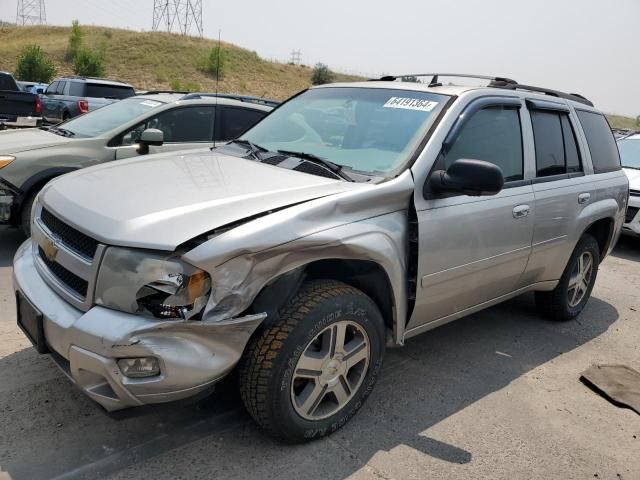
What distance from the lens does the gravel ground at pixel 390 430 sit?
2586 mm

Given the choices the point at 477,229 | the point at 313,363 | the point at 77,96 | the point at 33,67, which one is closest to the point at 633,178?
the point at 477,229

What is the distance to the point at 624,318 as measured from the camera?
517 centimetres

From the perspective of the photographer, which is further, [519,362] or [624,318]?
[624,318]

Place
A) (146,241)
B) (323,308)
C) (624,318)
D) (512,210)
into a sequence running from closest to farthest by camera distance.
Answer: (146,241)
(323,308)
(512,210)
(624,318)

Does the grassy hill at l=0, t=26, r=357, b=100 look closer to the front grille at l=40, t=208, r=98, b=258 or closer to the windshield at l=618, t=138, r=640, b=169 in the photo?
the windshield at l=618, t=138, r=640, b=169

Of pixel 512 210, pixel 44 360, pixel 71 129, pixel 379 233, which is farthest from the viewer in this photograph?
pixel 71 129

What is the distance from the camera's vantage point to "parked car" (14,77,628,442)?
2.25 meters

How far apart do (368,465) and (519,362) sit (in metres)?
1.79

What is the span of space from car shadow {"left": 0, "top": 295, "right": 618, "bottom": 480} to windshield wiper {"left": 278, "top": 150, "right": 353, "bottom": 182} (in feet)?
4.11

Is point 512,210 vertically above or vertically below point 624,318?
above

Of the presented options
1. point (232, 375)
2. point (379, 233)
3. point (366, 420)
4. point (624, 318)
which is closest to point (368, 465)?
point (366, 420)

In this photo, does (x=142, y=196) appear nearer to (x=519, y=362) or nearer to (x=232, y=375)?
(x=232, y=375)

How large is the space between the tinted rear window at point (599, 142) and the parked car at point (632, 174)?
122 inches

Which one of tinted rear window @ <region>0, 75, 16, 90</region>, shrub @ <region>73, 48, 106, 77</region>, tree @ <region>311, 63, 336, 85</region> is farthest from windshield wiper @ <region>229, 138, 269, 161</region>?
tree @ <region>311, 63, 336, 85</region>
